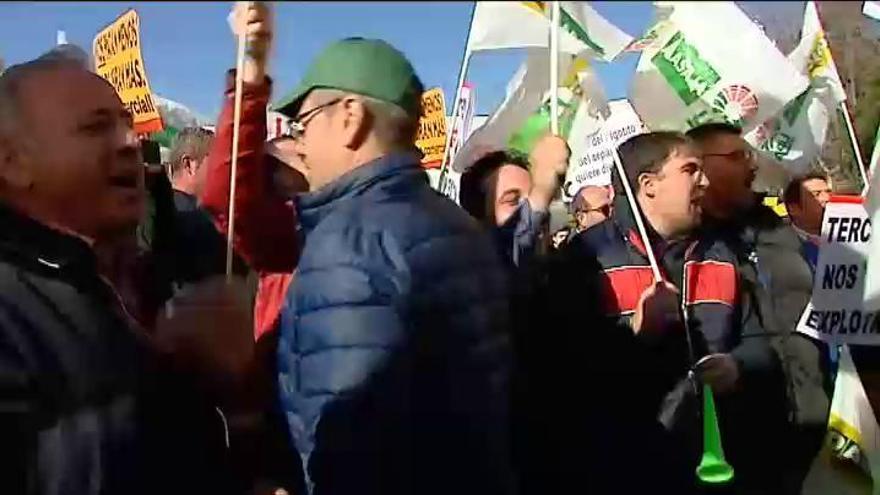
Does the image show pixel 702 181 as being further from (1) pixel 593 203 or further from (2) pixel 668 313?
(1) pixel 593 203

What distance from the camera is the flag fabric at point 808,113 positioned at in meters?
4.90

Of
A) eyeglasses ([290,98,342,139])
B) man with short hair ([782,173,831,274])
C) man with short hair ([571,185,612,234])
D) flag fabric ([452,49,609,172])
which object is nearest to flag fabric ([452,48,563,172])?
flag fabric ([452,49,609,172])

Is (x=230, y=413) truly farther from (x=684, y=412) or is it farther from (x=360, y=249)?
(x=684, y=412)

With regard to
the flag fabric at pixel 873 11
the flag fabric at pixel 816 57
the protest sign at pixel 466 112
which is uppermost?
the flag fabric at pixel 873 11

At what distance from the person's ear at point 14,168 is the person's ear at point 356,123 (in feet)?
2.09

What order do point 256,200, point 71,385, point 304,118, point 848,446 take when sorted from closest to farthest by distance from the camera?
point 71,385 < point 304,118 < point 256,200 < point 848,446

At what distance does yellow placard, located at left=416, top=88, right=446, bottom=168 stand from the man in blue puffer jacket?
12.4 feet

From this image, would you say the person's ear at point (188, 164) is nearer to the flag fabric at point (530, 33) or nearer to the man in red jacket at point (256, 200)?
the man in red jacket at point (256, 200)

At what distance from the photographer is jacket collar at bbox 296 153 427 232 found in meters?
2.35

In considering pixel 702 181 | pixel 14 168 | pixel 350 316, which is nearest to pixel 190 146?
pixel 702 181

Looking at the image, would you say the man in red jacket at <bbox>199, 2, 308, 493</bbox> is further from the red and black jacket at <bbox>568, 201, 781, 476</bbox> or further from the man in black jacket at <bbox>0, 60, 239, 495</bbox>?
the red and black jacket at <bbox>568, 201, 781, 476</bbox>

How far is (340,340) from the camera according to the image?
2229 millimetres

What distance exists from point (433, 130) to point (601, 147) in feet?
3.72

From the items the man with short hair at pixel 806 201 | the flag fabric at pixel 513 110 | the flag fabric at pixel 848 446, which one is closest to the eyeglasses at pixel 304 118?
the flag fabric at pixel 513 110
